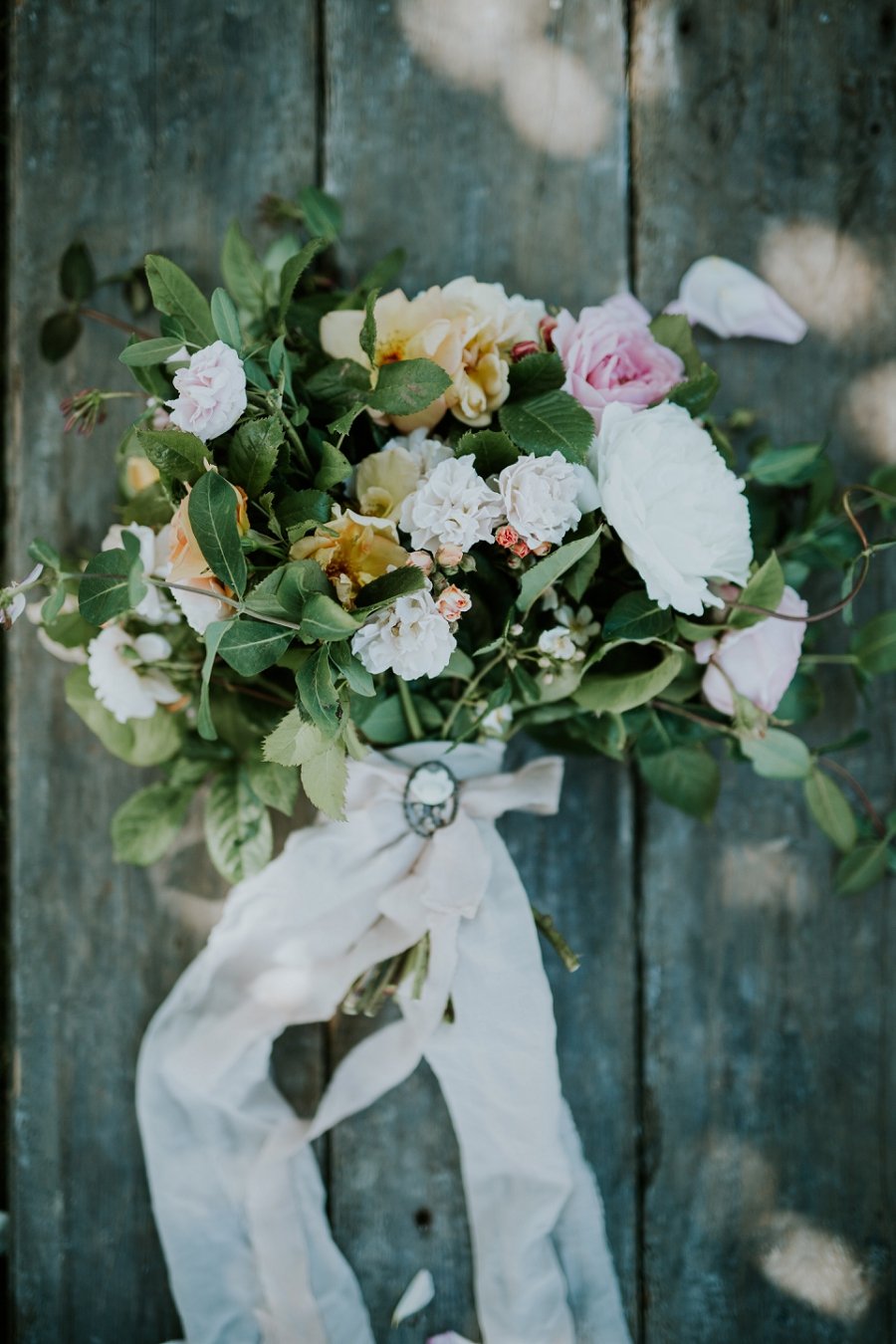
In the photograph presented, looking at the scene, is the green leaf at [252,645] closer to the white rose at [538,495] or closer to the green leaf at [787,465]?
the white rose at [538,495]

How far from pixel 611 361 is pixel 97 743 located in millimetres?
683

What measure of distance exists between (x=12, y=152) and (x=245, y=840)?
0.81 m

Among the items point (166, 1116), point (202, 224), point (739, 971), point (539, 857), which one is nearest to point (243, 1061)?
point (166, 1116)

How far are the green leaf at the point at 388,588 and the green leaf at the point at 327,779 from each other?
0.11 m

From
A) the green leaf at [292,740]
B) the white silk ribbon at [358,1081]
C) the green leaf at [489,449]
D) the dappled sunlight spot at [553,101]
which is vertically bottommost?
the white silk ribbon at [358,1081]

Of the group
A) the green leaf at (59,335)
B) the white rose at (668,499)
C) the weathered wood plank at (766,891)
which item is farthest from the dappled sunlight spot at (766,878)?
the green leaf at (59,335)

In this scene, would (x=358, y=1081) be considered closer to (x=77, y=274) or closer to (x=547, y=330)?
(x=547, y=330)

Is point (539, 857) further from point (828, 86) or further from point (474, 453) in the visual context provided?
point (828, 86)

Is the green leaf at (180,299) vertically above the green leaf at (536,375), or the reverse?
the green leaf at (180,299)

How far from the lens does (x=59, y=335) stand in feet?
3.40

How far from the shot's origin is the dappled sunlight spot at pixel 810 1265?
104 centimetres

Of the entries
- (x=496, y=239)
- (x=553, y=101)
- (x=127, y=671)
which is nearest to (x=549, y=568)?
(x=127, y=671)

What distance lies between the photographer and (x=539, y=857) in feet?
3.42

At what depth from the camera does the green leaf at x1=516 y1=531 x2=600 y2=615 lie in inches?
27.0
